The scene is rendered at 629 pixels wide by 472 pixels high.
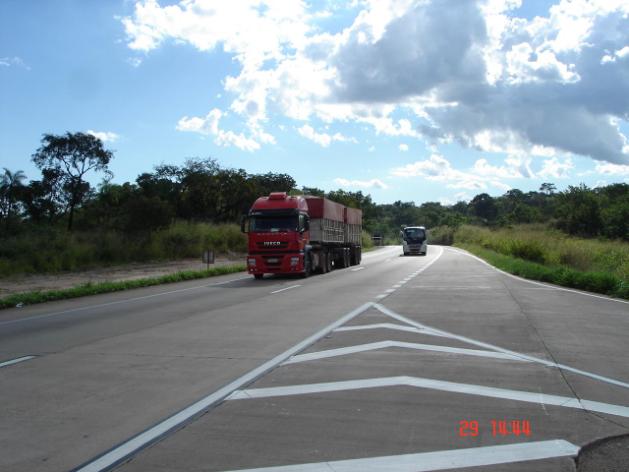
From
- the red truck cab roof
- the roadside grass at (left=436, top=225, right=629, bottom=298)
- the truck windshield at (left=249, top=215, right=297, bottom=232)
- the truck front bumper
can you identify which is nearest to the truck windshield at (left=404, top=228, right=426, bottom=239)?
the roadside grass at (left=436, top=225, right=629, bottom=298)

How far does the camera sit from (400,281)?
2380 cm

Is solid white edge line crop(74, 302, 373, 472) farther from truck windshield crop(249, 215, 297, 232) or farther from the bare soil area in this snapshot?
truck windshield crop(249, 215, 297, 232)

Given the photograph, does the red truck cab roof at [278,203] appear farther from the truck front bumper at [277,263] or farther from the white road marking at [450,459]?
the white road marking at [450,459]

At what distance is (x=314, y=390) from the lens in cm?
715

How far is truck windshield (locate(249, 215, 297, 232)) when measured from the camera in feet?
86.2

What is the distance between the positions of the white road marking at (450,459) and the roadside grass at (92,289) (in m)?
15.3

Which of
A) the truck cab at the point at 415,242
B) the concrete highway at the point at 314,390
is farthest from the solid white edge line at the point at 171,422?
the truck cab at the point at 415,242

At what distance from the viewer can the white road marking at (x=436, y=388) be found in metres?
6.52

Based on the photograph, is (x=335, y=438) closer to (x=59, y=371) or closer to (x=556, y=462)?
(x=556, y=462)

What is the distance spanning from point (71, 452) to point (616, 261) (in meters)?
27.1

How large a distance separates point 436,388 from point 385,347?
257cm

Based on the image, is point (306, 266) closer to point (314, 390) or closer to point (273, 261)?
point (273, 261)

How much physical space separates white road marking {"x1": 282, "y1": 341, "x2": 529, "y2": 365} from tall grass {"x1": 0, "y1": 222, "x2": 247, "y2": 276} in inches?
893
